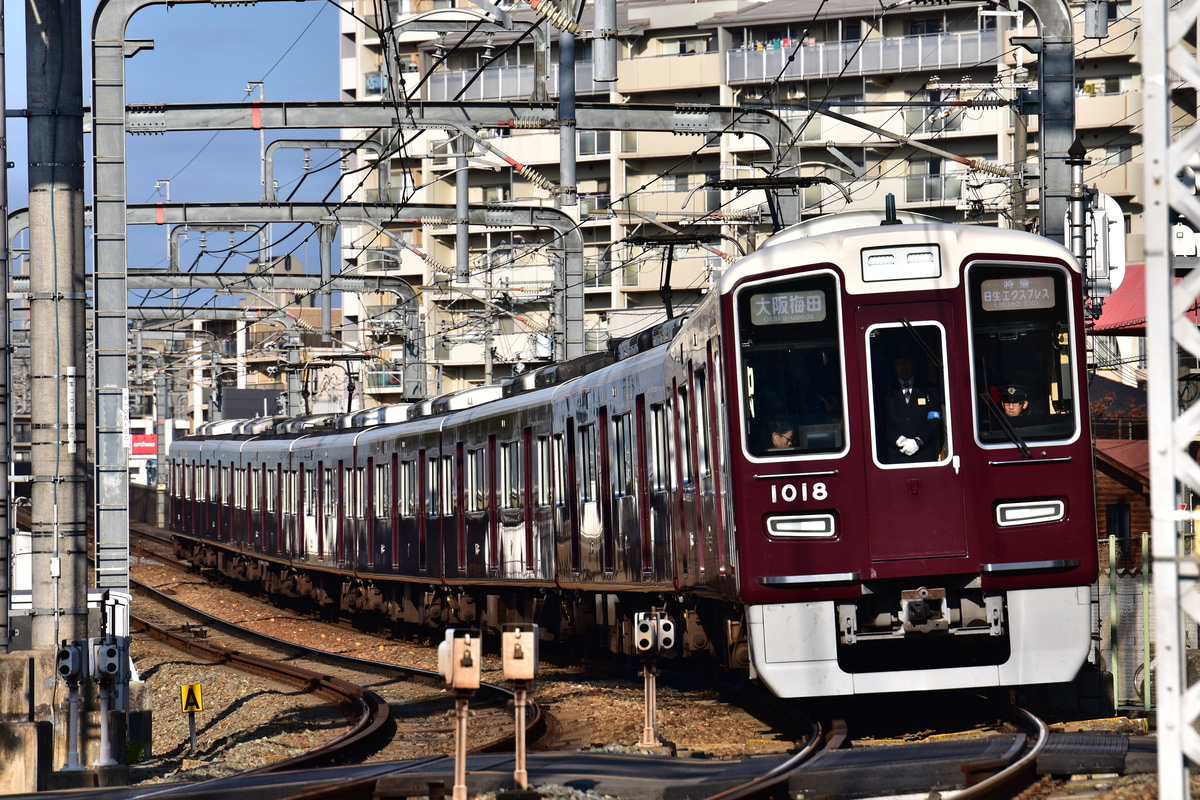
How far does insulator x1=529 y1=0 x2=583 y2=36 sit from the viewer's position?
38.0 feet

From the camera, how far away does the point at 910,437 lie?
361 inches

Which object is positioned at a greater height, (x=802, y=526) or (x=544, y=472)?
(x=544, y=472)

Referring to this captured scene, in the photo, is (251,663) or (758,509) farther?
(251,663)

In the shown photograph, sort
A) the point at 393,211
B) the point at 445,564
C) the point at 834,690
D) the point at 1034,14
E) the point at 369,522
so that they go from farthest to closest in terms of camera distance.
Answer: the point at 369,522, the point at 393,211, the point at 445,564, the point at 1034,14, the point at 834,690

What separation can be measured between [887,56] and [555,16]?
37.2m

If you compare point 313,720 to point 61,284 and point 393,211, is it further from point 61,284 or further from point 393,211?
point 393,211

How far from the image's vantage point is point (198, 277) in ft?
86.6

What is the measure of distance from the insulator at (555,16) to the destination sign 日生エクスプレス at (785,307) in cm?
322

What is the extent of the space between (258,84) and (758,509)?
42.9 ft

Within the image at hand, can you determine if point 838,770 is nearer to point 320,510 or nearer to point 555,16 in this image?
point 555,16

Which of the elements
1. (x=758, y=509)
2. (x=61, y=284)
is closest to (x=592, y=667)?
(x=61, y=284)

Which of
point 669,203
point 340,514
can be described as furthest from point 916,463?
point 669,203

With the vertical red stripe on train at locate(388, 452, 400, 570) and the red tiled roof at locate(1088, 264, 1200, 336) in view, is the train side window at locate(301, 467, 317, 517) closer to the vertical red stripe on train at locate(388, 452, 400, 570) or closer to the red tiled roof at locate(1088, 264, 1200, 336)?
the vertical red stripe on train at locate(388, 452, 400, 570)

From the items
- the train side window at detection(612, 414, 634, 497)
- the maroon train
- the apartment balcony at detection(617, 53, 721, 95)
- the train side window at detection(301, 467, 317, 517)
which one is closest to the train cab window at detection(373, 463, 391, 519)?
the train side window at detection(301, 467, 317, 517)
